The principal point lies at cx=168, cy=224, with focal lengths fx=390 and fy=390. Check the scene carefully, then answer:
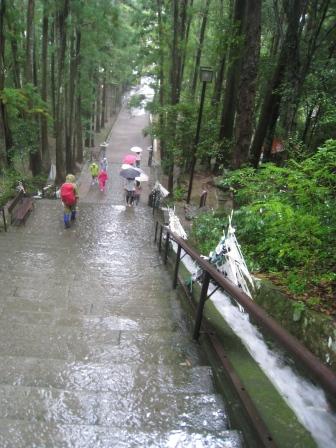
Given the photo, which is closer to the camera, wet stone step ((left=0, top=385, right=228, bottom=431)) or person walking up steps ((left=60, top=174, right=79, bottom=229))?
wet stone step ((left=0, top=385, right=228, bottom=431))

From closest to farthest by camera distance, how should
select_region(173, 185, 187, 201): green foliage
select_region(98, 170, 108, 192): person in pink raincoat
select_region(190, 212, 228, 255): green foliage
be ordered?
select_region(190, 212, 228, 255): green foliage, select_region(173, 185, 187, 201): green foliage, select_region(98, 170, 108, 192): person in pink raincoat

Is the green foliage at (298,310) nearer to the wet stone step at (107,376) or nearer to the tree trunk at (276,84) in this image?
the wet stone step at (107,376)

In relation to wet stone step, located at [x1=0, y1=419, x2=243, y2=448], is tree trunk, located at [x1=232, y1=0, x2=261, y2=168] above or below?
above

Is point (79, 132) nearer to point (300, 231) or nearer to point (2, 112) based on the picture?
point (2, 112)

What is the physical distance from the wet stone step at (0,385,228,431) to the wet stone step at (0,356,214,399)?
13 centimetres

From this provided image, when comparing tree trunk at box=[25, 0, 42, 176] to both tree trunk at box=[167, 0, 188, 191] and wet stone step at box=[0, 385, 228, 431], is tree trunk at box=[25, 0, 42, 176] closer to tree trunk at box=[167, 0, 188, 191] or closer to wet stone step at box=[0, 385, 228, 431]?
tree trunk at box=[167, 0, 188, 191]

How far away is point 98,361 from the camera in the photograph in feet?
11.3

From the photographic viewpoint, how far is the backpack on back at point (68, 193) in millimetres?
9609

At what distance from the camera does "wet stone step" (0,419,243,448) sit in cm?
227

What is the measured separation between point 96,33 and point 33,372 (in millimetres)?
18206

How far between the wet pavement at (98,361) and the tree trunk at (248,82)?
3563 mm

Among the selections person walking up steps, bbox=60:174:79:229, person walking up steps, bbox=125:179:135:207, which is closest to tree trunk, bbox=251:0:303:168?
person walking up steps, bbox=125:179:135:207

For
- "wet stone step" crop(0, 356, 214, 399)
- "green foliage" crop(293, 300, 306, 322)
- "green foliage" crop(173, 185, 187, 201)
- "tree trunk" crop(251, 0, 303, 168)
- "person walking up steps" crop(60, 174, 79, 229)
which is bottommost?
"green foliage" crop(173, 185, 187, 201)

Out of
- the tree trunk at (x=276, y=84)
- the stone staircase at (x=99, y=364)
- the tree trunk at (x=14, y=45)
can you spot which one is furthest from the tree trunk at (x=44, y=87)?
the stone staircase at (x=99, y=364)
